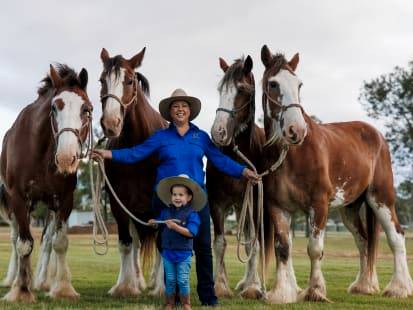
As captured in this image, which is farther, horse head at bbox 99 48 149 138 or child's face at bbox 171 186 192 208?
horse head at bbox 99 48 149 138

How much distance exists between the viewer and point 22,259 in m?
7.00

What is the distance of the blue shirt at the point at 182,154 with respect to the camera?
640 cm

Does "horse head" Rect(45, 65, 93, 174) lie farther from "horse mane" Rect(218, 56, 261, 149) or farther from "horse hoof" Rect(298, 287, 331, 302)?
"horse hoof" Rect(298, 287, 331, 302)

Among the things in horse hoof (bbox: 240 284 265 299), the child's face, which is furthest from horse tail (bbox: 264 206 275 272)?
the child's face

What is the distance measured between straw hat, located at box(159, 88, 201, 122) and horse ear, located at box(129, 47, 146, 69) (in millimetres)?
985

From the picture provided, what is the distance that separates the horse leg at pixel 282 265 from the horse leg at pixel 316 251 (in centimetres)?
20

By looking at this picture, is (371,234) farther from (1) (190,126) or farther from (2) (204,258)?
(1) (190,126)

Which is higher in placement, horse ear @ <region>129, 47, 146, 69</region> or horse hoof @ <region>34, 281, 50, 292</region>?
horse ear @ <region>129, 47, 146, 69</region>

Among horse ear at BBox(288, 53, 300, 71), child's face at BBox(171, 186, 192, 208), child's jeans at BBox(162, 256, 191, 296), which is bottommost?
child's jeans at BBox(162, 256, 191, 296)

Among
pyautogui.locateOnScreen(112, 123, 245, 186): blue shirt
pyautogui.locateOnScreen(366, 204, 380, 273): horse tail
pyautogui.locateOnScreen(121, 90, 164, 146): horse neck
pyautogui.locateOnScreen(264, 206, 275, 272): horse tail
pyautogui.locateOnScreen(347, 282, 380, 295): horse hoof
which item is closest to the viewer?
pyautogui.locateOnScreen(112, 123, 245, 186): blue shirt

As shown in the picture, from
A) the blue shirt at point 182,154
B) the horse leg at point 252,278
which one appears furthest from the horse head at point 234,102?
the horse leg at point 252,278

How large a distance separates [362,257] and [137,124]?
12.8 ft

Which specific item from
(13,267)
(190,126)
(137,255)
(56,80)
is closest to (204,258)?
(190,126)

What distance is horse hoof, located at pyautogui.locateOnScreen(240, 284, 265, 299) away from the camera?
7.50m
